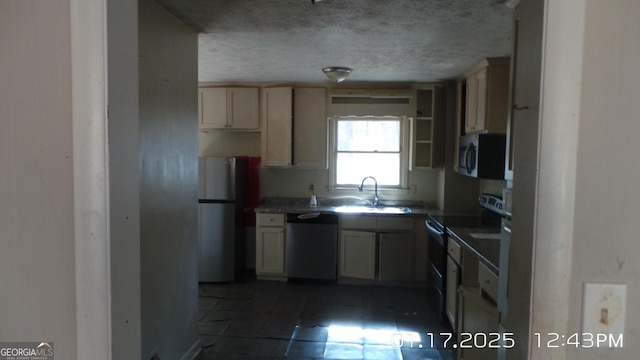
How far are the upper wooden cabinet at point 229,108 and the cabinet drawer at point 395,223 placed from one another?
1967 millimetres

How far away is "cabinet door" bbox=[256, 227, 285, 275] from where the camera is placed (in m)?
4.69

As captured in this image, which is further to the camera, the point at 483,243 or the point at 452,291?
the point at 452,291

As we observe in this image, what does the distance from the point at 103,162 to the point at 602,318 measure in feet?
3.60

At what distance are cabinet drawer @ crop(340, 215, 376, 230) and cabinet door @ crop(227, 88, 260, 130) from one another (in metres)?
1.65

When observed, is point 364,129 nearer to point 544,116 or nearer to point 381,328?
point 381,328

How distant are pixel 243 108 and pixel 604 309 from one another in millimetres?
4547

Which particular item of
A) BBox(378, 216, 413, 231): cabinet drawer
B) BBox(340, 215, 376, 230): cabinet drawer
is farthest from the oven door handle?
BBox(340, 215, 376, 230): cabinet drawer

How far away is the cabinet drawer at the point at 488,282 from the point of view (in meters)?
2.31

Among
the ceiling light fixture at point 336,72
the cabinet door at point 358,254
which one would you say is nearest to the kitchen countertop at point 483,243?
the cabinet door at point 358,254

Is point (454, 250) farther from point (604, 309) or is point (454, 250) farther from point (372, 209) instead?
point (604, 309)

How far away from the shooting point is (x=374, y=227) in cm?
452

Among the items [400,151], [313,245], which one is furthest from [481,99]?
[313,245]

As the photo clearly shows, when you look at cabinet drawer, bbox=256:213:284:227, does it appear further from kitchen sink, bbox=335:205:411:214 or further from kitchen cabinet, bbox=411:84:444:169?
kitchen cabinet, bbox=411:84:444:169

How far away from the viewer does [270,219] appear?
15.4ft
